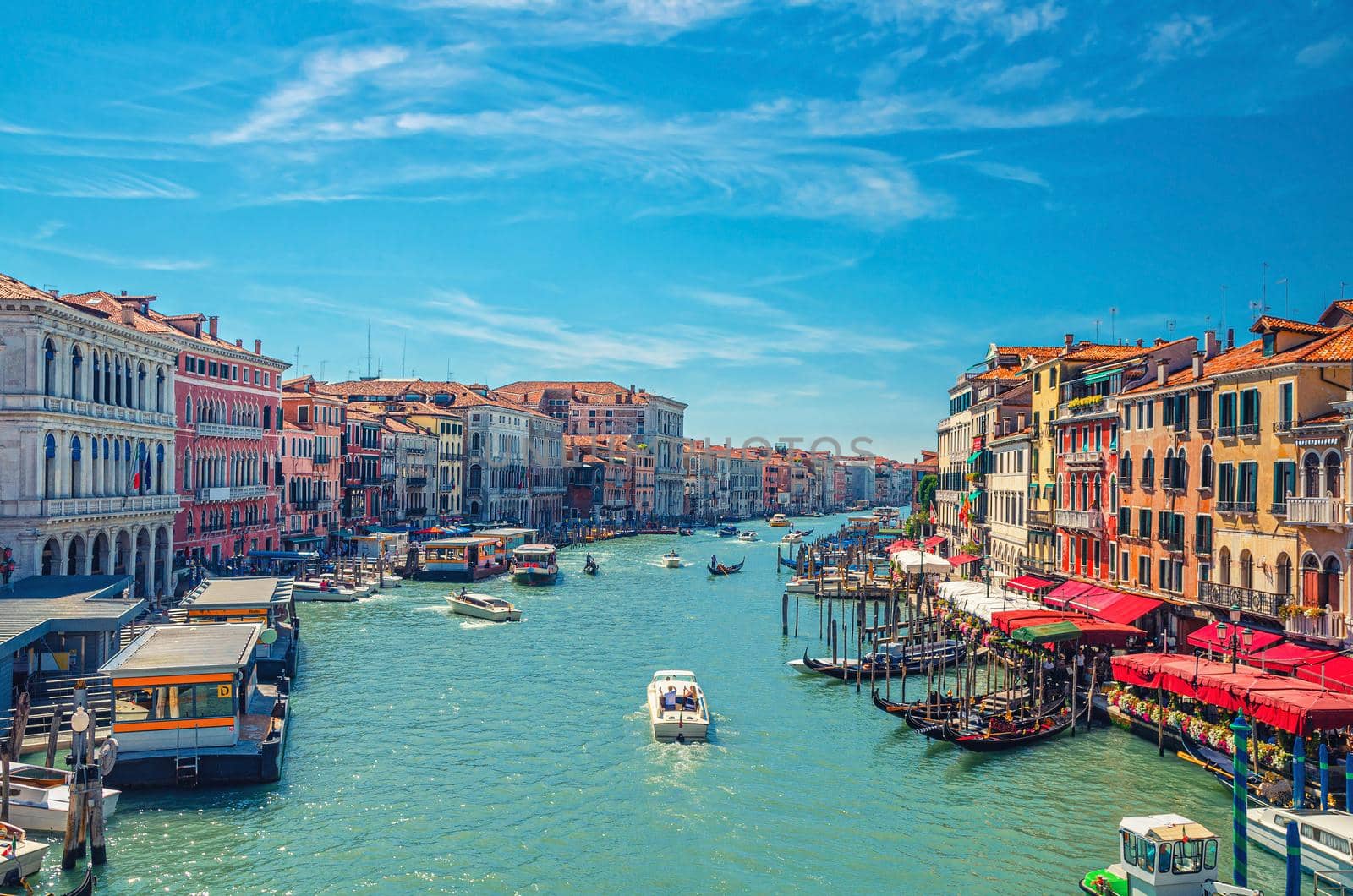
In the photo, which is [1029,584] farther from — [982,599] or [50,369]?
[50,369]

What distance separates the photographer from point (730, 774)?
775 inches

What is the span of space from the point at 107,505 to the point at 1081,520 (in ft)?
87.9

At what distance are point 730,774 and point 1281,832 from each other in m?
8.47

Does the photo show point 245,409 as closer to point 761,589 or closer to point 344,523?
point 344,523

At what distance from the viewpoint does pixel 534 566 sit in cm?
5216

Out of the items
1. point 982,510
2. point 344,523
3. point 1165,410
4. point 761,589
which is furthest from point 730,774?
point 344,523

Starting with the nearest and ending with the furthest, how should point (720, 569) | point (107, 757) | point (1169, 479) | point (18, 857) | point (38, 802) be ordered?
1. point (18, 857)
2. point (38, 802)
3. point (107, 757)
4. point (1169, 479)
5. point (720, 569)

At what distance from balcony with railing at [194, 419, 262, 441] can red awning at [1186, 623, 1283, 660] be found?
118 feet

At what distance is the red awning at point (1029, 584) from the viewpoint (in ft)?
106

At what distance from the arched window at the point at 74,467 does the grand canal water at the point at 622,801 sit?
8.50m

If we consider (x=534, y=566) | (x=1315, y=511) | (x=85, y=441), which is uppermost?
(x=85, y=441)

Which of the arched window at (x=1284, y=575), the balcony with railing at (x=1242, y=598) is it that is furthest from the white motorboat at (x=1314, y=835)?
the arched window at (x=1284, y=575)

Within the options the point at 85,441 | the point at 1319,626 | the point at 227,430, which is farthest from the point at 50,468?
the point at 1319,626

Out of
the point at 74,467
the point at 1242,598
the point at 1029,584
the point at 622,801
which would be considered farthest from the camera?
the point at 1029,584
